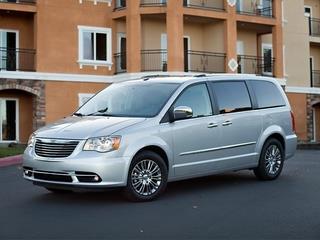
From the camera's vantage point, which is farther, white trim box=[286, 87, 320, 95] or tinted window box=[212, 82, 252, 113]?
white trim box=[286, 87, 320, 95]

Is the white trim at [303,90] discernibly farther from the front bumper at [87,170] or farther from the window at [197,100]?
the front bumper at [87,170]

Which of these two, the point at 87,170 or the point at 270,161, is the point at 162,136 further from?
the point at 270,161

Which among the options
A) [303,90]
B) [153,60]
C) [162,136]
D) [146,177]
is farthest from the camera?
[303,90]

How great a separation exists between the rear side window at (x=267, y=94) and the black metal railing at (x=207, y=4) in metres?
17.0

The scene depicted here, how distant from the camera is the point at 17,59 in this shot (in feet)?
85.1

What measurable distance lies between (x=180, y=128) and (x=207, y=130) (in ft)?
2.09

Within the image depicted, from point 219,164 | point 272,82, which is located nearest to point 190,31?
point 272,82

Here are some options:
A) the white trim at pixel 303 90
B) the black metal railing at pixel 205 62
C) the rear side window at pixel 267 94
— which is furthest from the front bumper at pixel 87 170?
the white trim at pixel 303 90

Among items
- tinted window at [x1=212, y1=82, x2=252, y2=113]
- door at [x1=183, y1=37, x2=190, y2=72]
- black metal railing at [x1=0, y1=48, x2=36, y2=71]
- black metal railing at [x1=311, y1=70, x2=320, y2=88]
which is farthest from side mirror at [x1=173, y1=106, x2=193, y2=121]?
black metal railing at [x1=311, y1=70, x2=320, y2=88]

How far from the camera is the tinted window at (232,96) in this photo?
9.91 meters

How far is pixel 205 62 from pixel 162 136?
2057cm

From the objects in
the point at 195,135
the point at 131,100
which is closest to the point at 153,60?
the point at 131,100

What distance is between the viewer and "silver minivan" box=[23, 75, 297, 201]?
8.09 metres

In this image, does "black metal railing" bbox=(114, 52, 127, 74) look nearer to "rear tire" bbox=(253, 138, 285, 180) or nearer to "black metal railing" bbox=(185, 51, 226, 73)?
"black metal railing" bbox=(185, 51, 226, 73)
